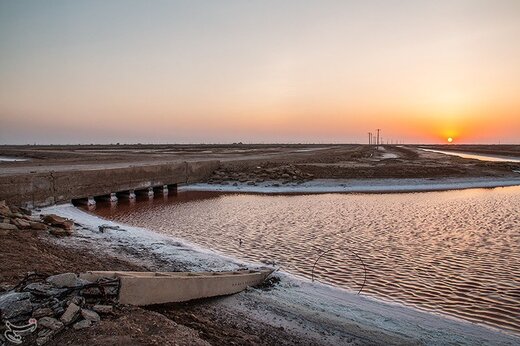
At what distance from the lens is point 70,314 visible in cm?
500

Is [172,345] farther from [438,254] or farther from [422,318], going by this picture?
[438,254]

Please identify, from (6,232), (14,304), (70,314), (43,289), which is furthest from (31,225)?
(70,314)

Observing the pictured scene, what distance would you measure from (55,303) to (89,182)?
16740 millimetres

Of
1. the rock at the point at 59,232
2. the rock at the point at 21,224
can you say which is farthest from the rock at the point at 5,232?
the rock at the point at 59,232

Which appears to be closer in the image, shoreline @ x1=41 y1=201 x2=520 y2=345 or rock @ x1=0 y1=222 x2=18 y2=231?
shoreline @ x1=41 y1=201 x2=520 y2=345

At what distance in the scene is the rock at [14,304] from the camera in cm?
493

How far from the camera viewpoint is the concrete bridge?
55.3 feet

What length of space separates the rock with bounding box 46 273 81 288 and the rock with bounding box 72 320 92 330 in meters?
0.92

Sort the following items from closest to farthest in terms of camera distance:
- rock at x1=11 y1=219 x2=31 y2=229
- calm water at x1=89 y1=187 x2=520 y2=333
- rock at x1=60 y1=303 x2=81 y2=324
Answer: rock at x1=60 y1=303 x2=81 y2=324 → calm water at x1=89 y1=187 x2=520 y2=333 → rock at x1=11 y1=219 x2=31 y2=229

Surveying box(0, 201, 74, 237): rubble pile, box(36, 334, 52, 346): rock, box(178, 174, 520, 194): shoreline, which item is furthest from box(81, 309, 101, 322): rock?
box(178, 174, 520, 194): shoreline

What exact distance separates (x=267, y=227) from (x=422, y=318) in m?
7.99

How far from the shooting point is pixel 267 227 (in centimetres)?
1415

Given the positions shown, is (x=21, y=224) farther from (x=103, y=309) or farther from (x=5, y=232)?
(x=103, y=309)

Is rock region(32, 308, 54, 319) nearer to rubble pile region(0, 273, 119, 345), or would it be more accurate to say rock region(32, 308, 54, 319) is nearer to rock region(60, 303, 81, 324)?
rubble pile region(0, 273, 119, 345)
